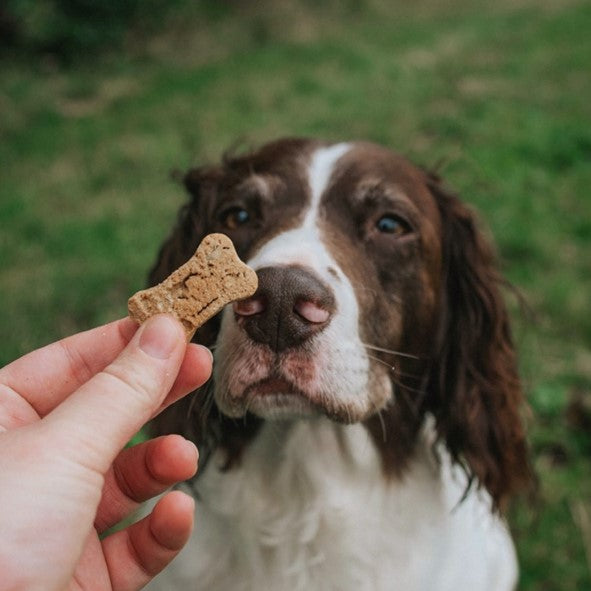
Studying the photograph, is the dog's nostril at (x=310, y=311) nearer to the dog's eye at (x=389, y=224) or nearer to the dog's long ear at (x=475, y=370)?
the dog's eye at (x=389, y=224)

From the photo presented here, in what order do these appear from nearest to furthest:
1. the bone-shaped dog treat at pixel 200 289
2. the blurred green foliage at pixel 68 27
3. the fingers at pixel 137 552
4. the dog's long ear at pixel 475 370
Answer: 1. the bone-shaped dog treat at pixel 200 289
2. the fingers at pixel 137 552
3. the dog's long ear at pixel 475 370
4. the blurred green foliage at pixel 68 27

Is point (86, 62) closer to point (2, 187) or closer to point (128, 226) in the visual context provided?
point (2, 187)

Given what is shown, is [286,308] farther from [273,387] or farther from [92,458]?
[92,458]

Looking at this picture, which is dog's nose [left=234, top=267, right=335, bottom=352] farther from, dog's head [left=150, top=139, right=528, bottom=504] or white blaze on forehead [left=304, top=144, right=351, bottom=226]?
white blaze on forehead [left=304, top=144, right=351, bottom=226]

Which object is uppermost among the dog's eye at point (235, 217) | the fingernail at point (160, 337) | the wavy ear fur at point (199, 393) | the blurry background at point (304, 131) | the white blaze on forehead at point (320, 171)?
the fingernail at point (160, 337)

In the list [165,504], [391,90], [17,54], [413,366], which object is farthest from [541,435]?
[17,54]

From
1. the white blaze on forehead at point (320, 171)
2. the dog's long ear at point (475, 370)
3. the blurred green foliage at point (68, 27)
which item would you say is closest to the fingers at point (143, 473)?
the white blaze on forehead at point (320, 171)

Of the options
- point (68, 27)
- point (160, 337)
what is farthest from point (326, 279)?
point (68, 27)
